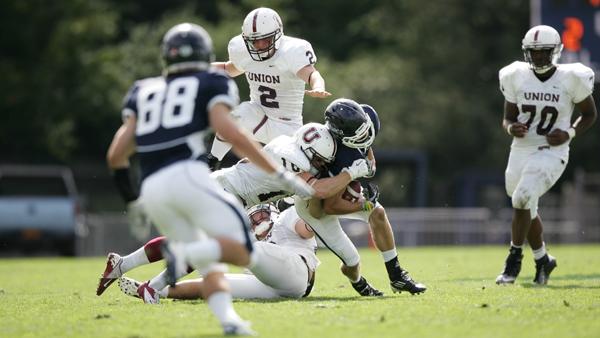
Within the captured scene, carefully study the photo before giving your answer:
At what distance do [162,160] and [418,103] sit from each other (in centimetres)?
2830

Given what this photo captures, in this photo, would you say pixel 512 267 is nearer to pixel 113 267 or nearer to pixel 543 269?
pixel 543 269

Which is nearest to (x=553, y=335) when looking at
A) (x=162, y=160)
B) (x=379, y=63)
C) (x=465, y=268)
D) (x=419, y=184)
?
(x=162, y=160)

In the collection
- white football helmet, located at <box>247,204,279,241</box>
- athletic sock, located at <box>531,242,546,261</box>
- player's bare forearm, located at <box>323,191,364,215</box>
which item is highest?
player's bare forearm, located at <box>323,191,364,215</box>

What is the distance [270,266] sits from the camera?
26.2 ft

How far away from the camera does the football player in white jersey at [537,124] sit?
9805mm

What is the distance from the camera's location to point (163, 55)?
21.7ft

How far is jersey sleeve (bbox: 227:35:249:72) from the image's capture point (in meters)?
10.4

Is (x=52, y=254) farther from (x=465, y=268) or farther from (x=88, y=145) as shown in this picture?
(x=465, y=268)

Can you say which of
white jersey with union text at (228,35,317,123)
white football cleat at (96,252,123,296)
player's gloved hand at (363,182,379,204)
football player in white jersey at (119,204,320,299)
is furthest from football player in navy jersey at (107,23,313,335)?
white jersey with union text at (228,35,317,123)

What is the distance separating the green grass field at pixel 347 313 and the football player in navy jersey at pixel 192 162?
1.48 ft

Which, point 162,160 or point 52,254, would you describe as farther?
point 52,254

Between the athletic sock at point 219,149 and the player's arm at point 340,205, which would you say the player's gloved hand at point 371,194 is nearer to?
the player's arm at point 340,205

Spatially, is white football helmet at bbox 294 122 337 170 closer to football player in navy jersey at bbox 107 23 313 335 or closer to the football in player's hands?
the football in player's hands

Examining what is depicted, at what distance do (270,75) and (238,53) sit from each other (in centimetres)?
39
